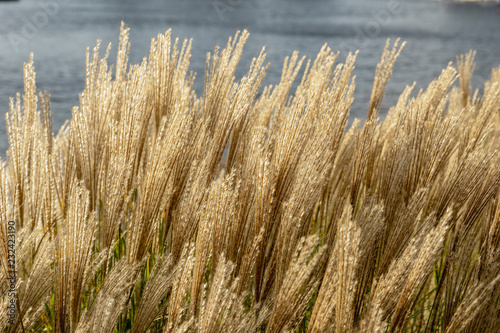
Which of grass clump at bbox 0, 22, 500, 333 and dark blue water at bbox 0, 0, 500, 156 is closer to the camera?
grass clump at bbox 0, 22, 500, 333

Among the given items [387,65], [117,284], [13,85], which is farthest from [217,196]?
[13,85]

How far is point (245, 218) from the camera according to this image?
1.38 meters

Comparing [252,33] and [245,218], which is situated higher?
[252,33]

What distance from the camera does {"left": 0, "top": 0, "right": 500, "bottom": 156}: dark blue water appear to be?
9492mm

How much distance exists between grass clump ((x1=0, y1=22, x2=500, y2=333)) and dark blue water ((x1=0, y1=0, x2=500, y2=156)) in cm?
552

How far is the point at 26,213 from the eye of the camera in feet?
5.83

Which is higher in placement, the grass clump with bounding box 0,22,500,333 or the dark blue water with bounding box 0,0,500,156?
the dark blue water with bounding box 0,0,500,156

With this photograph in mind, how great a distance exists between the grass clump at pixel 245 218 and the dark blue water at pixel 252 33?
5521 mm

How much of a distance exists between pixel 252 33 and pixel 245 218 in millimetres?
14022

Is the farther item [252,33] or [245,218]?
[252,33]

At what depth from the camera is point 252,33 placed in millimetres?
14781

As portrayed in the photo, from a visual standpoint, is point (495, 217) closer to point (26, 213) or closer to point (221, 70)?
point (221, 70)

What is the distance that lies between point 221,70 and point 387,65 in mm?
739

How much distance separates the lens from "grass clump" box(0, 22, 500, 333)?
1.12m
